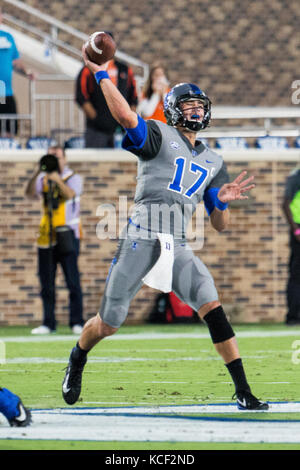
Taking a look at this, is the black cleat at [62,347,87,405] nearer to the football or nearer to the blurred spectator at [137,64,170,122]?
the football

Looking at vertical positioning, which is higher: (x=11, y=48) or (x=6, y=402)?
(x=11, y=48)

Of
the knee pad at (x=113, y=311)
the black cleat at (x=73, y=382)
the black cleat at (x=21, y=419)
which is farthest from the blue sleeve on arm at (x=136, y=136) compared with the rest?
the black cleat at (x=21, y=419)

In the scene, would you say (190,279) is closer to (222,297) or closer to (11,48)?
(11,48)

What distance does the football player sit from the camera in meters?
6.90

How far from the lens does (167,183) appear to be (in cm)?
702

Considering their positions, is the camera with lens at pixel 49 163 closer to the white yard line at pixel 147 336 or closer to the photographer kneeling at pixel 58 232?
the photographer kneeling at pixel 58 232

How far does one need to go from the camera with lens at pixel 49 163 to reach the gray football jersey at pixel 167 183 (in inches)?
232

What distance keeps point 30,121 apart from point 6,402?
1028 cm

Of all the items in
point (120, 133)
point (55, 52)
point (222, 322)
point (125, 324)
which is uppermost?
point (55, 52)

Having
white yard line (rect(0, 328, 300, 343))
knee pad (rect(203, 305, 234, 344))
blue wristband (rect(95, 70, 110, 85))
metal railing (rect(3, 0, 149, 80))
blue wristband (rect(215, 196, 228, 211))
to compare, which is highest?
metal railing (rect(3, 0, 149, 80))

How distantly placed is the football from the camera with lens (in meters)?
6.17

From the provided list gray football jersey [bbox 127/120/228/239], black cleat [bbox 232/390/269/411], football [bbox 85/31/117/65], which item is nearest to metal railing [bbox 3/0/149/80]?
gray football jersey [bbox 127/120/228/239]

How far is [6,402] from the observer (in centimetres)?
598

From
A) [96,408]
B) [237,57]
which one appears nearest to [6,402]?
[96,408]
